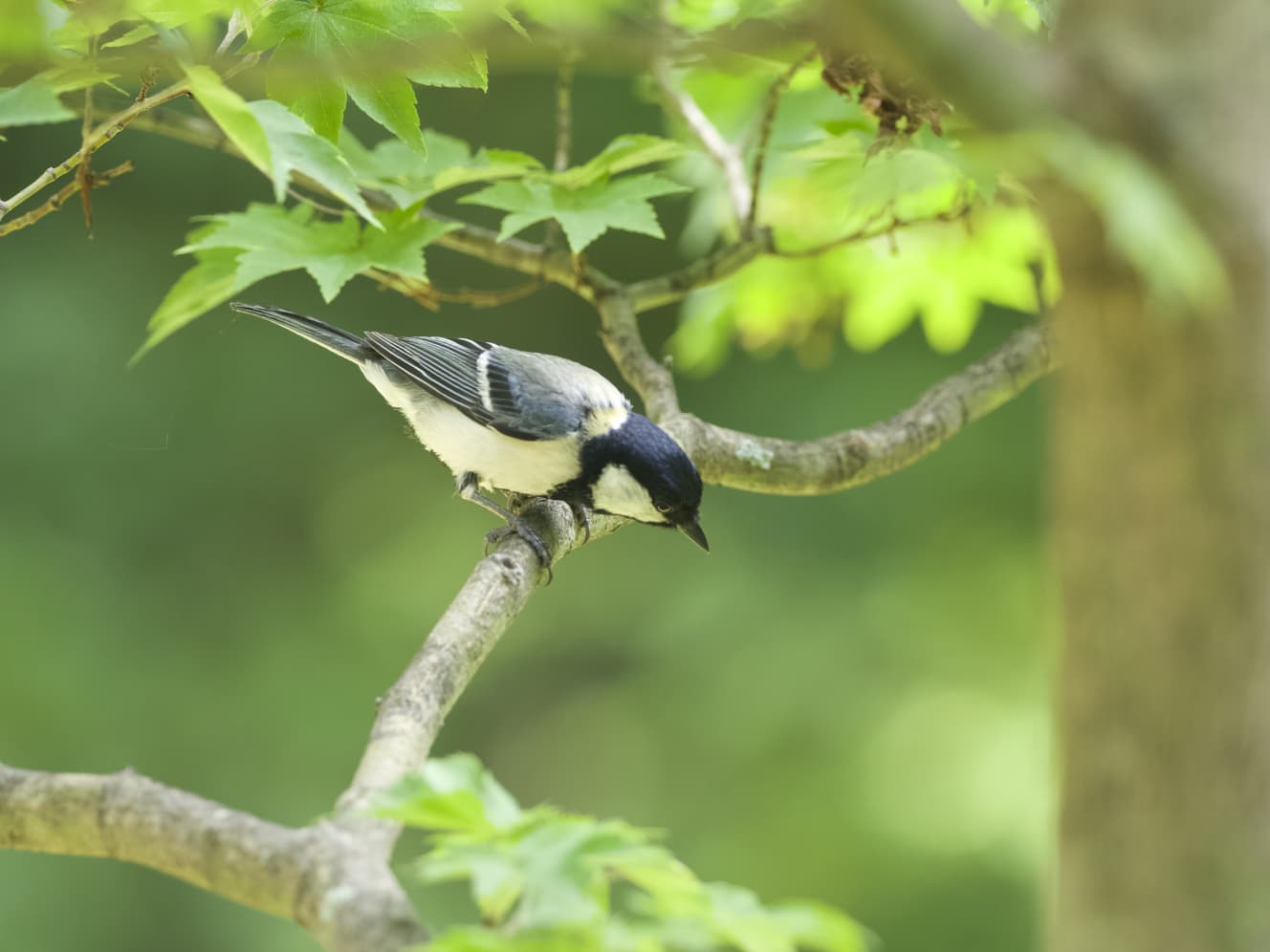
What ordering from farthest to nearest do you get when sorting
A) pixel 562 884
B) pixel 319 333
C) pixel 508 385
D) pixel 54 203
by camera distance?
1. pixel 319 333
2. pixel 508 385
3. pixel 54 203
4. pixel 562 884

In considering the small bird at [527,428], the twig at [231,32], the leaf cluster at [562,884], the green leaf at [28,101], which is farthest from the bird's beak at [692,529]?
the leaf cluster at [562,884]

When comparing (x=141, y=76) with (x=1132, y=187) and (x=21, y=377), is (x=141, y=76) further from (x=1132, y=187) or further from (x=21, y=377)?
(x=21, y=377)

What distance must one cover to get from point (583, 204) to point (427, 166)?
0.24 meters

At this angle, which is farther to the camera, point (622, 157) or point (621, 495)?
point (621, 495)

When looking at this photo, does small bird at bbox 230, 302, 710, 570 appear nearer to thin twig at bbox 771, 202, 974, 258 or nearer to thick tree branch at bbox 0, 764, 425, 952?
thin twig at bbox 771, 202, 974, 258

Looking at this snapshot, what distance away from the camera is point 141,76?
126 cm

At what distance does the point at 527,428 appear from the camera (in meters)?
2.11

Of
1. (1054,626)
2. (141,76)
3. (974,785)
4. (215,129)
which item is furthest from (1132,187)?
(974,785)

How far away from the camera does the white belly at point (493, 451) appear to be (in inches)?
79.7

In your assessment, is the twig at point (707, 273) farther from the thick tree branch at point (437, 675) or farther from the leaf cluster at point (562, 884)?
the leaf cluster at point (562, 884)

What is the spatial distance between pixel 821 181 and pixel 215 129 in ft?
2.67

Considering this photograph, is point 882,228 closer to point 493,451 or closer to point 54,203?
point 493,451

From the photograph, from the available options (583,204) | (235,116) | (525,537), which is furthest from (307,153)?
(525,537)

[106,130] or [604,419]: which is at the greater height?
[604,419]
